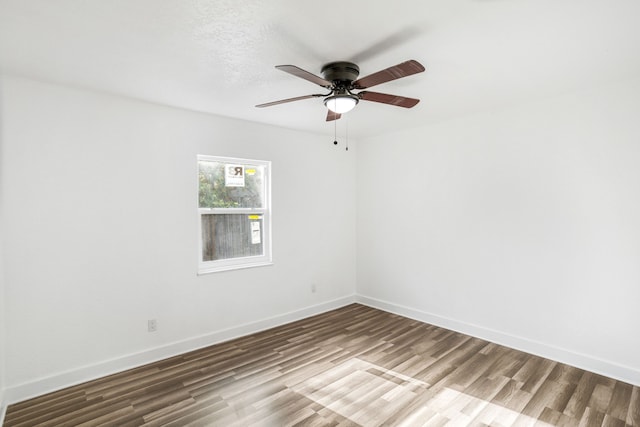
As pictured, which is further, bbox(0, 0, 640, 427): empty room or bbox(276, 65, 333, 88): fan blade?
bbox(0, 0, 640, 427): empty room

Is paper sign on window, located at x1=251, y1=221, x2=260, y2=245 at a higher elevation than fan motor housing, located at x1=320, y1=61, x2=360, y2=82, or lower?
lower

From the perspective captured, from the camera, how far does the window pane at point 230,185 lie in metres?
3.69

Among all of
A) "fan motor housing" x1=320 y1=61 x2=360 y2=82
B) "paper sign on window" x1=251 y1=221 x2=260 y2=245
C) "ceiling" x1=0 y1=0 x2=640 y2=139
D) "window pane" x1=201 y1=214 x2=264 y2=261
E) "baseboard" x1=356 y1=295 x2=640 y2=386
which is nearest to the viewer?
"ceiling" x1=0 y1=0 x2=640 y2=139

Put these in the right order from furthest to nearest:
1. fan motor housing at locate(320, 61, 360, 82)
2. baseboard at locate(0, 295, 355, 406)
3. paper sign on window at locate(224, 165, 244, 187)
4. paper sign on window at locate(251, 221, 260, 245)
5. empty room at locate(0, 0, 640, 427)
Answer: paper sign on window at locate(251, 221, 260, 245) < paper sign on window at locate(224, 165, 244, 187) < baseboard at locate(0, 295, 355, 406) < fan motor housing at locate(320, 61, 360, 82) < empty room at locate(0, 0, 640, 427)

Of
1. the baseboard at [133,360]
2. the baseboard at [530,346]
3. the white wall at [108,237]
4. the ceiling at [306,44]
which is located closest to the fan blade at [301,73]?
the ceiling at [306,44]

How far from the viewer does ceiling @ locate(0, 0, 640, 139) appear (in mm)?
1737

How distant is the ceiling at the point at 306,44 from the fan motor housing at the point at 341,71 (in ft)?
0.16

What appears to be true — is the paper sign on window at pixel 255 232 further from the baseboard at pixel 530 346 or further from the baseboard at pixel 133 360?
the baseboard at pixel 530 346

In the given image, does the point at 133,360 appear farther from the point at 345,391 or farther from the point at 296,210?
the point at 296,210

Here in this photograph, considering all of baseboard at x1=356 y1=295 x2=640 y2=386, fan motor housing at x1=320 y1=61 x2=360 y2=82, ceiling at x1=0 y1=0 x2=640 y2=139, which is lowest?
baseboard at x1=356 y1=295 x2=640 y2=386

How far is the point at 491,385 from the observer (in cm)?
276

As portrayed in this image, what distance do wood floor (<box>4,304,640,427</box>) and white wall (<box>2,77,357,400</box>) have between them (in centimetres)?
29

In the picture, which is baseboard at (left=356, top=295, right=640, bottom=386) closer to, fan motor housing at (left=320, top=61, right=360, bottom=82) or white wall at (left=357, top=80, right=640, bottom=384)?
white wall at (left=357, top=80, right=640, bottom=384)

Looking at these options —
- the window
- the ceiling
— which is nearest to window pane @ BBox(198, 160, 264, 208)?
the window
